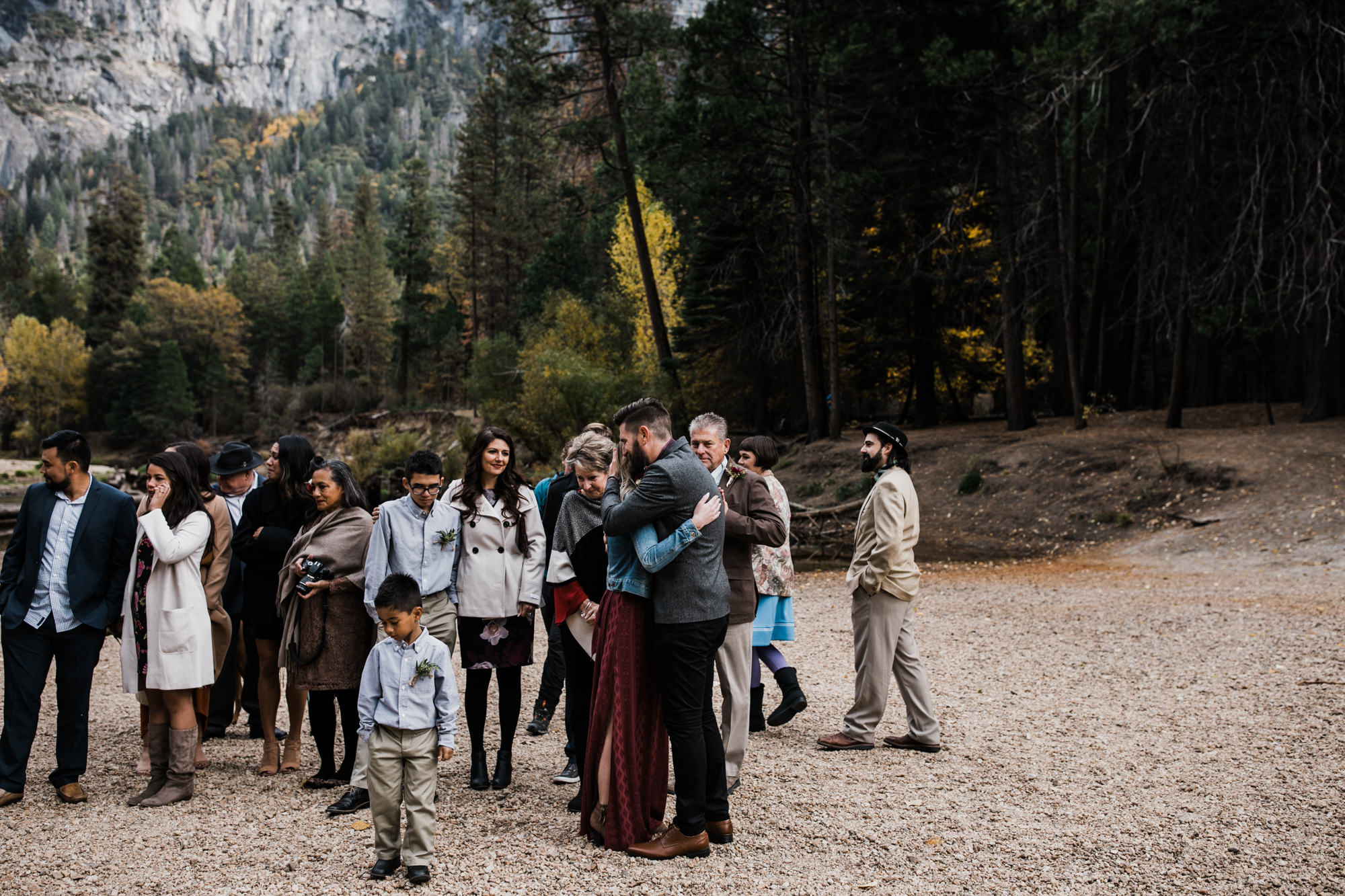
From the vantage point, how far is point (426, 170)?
67.0m

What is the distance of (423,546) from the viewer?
199 inches

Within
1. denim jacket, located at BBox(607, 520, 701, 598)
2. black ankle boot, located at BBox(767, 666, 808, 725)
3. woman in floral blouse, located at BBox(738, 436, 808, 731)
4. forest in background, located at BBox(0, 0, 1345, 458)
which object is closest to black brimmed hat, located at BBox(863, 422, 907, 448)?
woman in floral blouse, located at BBox(738, 436, 808, 731)

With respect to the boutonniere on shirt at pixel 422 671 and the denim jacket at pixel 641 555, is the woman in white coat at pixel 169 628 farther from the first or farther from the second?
the denim jacket at pixel 641 555

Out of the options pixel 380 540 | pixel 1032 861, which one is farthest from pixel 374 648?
pixel 1032 861

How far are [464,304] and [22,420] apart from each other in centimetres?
3359

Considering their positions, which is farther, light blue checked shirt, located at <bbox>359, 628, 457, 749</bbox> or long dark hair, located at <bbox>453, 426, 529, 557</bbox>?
long dark hair, located at <bbox>453, 426, 529, 557</bbox>

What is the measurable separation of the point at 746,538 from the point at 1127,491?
13.9 m

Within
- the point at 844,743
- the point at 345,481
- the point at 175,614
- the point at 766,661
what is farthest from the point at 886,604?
the point at 175,614

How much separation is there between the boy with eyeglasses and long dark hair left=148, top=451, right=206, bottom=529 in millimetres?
1000

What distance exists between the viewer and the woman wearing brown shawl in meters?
5.09

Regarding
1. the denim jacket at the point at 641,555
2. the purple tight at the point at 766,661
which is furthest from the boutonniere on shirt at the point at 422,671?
the purple tight at the point at 766,661

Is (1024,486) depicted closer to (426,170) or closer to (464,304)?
(464,304)

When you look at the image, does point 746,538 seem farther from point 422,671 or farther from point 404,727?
point 404,727

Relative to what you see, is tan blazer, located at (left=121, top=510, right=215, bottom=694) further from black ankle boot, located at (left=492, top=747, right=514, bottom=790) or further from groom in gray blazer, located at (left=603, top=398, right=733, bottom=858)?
groom in gray blazer, located at (left=603, top=398, right=733, bottom=858)
